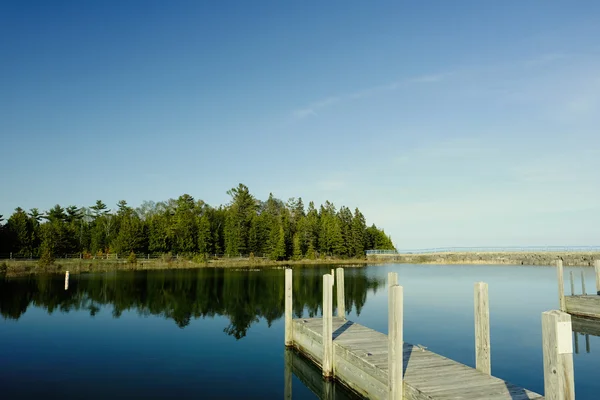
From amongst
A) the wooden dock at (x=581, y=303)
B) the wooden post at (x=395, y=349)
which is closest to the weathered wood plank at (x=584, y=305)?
the wooden dock at (x=581, y=303)

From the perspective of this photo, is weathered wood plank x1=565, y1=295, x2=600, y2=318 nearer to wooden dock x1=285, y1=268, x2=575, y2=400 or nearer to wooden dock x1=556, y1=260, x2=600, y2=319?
wooden dock x1=556, y1=260, x2=600, y2=319

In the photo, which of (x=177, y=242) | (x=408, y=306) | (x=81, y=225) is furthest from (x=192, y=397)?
(x=81, y=225)

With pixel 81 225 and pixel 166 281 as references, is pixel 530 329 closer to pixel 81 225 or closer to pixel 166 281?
pixel 166 281

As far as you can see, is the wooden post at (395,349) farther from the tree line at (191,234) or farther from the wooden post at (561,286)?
the tree line at (191,234)

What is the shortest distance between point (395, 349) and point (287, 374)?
7.86 m

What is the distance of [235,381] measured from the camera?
16797 millimetres

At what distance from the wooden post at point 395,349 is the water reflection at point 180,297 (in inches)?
624

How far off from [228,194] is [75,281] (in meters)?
81.2

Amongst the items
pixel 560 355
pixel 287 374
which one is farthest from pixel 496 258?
pixel 560 355

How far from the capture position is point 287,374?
17.6 meters

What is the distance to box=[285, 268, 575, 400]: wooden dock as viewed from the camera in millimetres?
6707

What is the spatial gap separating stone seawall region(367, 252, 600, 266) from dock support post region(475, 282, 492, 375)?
86362 mm

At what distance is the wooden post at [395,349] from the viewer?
11164mm

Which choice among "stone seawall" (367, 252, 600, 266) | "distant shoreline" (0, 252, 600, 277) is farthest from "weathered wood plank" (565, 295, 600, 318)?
"stone seawall" (367, 252, 600, 266)
